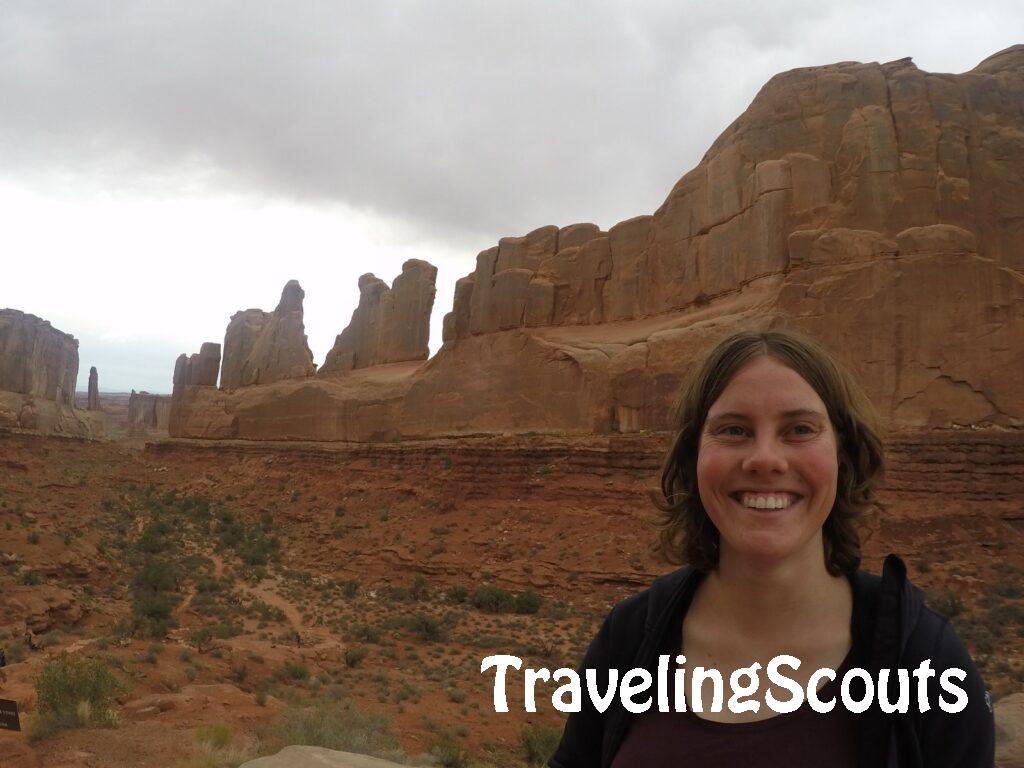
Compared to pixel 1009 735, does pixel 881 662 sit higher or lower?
higher

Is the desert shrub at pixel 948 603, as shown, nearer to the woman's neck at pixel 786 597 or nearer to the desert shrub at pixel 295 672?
the desert shrub at pixel 295 672

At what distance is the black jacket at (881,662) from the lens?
1.53 meters

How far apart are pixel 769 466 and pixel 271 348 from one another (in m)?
47.0

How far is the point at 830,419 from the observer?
1.95 m

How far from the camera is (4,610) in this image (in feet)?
46.1

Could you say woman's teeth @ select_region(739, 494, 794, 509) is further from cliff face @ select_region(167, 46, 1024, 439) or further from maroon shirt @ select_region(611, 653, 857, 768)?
cliff face @ select_region(167, 46, 1024, 439)

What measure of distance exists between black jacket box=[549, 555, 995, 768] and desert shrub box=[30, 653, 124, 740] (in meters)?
7.86

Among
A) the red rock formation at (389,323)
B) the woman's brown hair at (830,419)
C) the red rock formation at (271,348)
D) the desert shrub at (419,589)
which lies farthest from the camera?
the red rock formation at (271,348)

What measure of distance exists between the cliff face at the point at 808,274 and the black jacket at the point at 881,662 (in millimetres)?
16343

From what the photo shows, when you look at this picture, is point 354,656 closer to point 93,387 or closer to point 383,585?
point 383,585

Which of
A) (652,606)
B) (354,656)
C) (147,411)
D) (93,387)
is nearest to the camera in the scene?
(652,606)

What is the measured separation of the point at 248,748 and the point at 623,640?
7.18m

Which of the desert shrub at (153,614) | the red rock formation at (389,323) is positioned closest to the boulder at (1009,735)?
the desert shrub at (153,614)

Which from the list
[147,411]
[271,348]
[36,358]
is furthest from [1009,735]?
[147,411]
